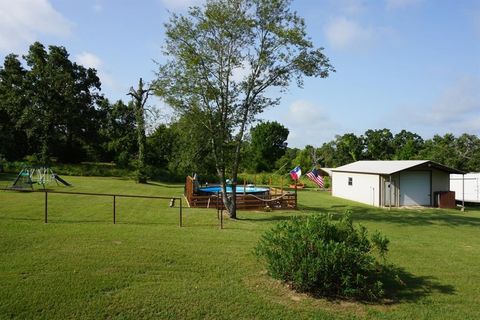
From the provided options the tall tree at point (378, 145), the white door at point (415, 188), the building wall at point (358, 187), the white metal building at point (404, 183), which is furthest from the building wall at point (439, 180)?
the tall tree at point (378, 145)

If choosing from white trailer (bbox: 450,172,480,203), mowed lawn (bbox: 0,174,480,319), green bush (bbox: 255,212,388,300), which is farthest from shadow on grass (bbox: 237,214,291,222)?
white trailer (bbox: 450,172,480,203)

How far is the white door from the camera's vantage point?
968 inches

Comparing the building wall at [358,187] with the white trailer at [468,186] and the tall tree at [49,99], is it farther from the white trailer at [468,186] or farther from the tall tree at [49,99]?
the tall tree at [49,99]

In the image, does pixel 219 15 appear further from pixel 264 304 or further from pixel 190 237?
pixel 264 304

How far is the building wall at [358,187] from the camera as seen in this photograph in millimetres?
24875

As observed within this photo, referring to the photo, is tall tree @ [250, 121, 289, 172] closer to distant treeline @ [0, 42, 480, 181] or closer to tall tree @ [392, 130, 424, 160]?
distant treeline @ [0, 42, 480, 181]

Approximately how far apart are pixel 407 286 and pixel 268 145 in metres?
59.2

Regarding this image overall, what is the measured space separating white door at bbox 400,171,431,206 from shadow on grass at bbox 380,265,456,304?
701 inches

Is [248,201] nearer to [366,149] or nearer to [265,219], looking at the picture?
[265,219]

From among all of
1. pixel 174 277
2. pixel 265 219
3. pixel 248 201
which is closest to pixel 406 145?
pixel 248 201

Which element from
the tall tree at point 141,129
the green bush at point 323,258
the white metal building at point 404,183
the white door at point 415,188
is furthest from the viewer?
the tall tree at point 141,129

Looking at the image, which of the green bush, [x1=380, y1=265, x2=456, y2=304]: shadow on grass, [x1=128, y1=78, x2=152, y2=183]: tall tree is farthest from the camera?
[x1=128, y1=78, x2=152, y2=183]: tall tree

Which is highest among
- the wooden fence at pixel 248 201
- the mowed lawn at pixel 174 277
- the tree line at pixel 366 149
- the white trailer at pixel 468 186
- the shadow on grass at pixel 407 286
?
the tree line at pixel 366 149

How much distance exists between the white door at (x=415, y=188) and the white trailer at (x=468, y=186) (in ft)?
9.41
